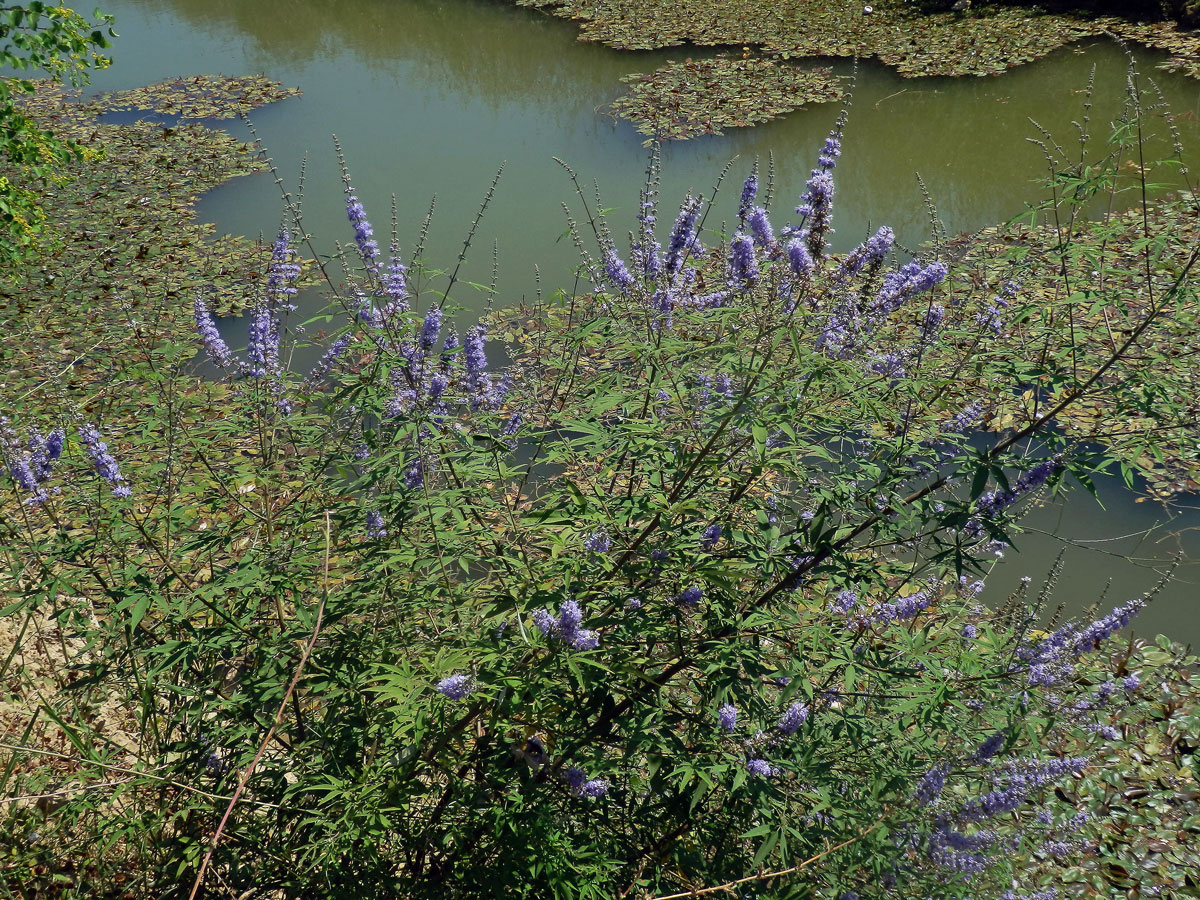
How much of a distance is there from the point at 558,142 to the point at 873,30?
A: 18.8 feet

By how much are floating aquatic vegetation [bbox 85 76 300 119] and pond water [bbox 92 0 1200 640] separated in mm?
424

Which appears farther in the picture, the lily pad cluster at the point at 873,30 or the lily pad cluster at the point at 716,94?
the lily pad cluster at the point at 873,30

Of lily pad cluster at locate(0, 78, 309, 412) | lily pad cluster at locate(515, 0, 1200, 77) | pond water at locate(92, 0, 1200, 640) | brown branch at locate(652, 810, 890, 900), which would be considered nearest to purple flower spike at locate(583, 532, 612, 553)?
brown branch at locate(652, 810, 890, 900)

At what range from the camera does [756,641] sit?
2.05 metres

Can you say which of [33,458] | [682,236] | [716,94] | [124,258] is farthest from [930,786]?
[716,94]

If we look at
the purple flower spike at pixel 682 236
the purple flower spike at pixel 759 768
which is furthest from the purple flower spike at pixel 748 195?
the purple flower spike at pixel 759 768

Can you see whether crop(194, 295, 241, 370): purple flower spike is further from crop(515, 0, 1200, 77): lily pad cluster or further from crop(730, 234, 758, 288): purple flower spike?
crop(515, 0, 1200, 77): lily pad cluster

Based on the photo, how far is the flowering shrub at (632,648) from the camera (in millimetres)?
1919

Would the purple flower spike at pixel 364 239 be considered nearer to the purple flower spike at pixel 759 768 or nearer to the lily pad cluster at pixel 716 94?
the purple flower spike at pixel 759 768

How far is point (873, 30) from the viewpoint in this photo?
518 inches

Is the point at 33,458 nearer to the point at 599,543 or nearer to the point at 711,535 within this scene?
the point at 599,543

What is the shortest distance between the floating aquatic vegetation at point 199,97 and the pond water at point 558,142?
0.42m

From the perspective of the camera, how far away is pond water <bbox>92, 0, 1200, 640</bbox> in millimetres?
Answer: 8031

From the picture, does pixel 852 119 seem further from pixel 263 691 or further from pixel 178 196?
pixel 263 691
